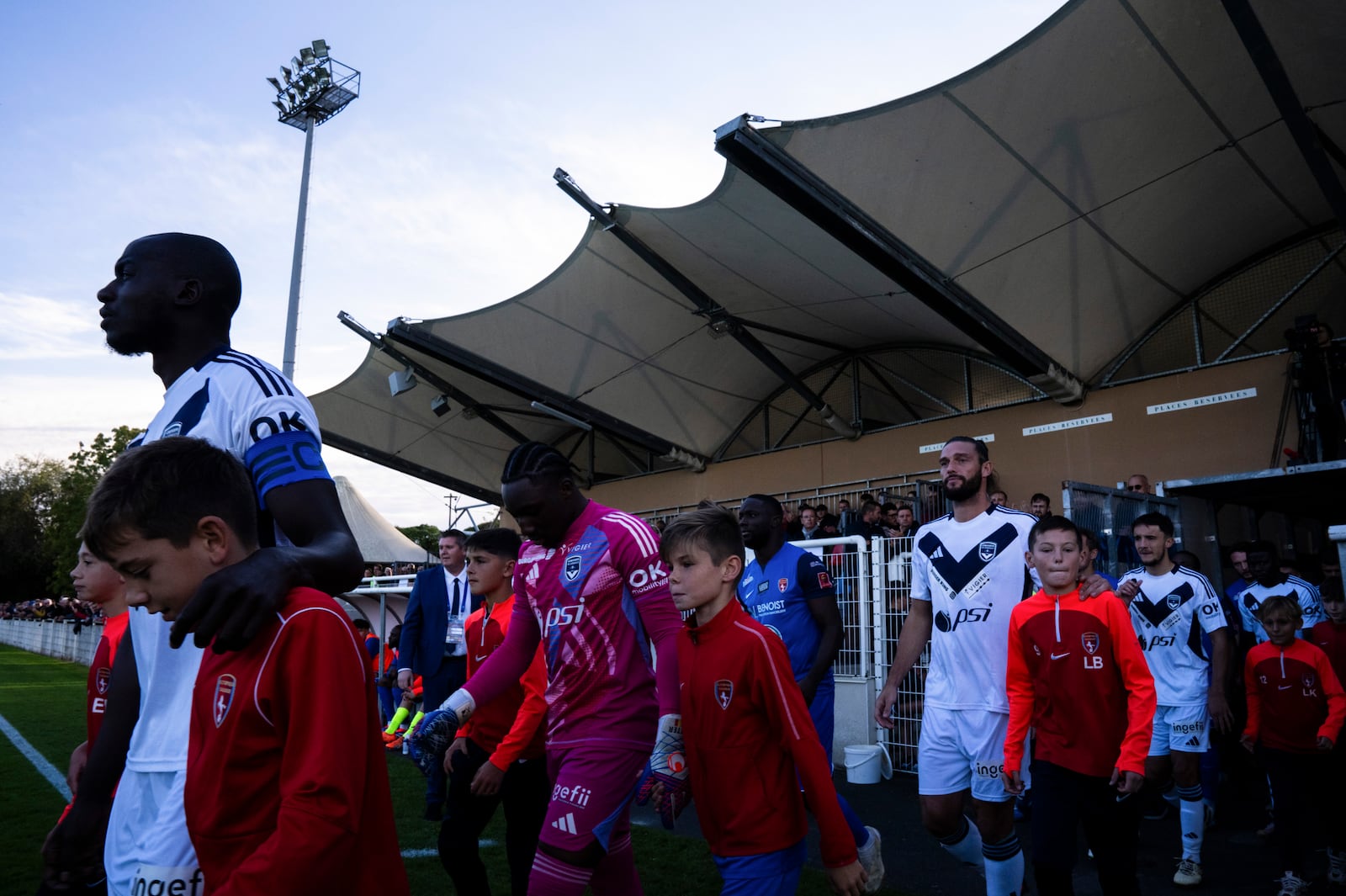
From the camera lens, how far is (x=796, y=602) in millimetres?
5793

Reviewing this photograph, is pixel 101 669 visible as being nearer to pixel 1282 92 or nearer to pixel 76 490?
pixel 1282 92

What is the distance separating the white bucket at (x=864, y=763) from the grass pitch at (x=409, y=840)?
2.83m

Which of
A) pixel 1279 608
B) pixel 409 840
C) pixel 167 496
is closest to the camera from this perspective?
pixel 167 496

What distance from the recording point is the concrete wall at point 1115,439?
15203 millimetres

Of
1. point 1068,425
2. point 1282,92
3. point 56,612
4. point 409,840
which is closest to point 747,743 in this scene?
point 409,840

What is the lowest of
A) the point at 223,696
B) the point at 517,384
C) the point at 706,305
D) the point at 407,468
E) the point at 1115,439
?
the point at 223,696

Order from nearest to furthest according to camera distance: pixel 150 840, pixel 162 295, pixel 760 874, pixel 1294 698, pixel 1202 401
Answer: pixel 150 840
pixel 162 295
pixel 760 874
pixel 1294 698
pixel 1202 401

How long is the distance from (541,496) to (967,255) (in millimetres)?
11548

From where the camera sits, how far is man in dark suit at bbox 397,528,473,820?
7578 millimetres

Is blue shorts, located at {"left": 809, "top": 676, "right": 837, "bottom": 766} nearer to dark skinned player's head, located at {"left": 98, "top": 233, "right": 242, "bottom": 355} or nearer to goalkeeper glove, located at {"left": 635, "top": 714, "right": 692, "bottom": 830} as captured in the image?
goalkeeper glove, located at {"left": 635, "top": 714, "right": 692, "bottom": 830}

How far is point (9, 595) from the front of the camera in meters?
61.4

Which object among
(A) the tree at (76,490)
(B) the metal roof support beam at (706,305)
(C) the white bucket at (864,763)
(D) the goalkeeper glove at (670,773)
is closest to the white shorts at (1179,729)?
(C) the white bucket at (864,763)

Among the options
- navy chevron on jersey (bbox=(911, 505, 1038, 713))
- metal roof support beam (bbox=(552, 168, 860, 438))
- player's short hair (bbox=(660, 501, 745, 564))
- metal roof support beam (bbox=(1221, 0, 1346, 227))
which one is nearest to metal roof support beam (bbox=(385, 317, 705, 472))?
metal roof support beam (bbox=(552, 168, 860, 438))

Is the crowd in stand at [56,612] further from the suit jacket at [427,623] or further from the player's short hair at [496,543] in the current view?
the player's short hair at [496,543]
